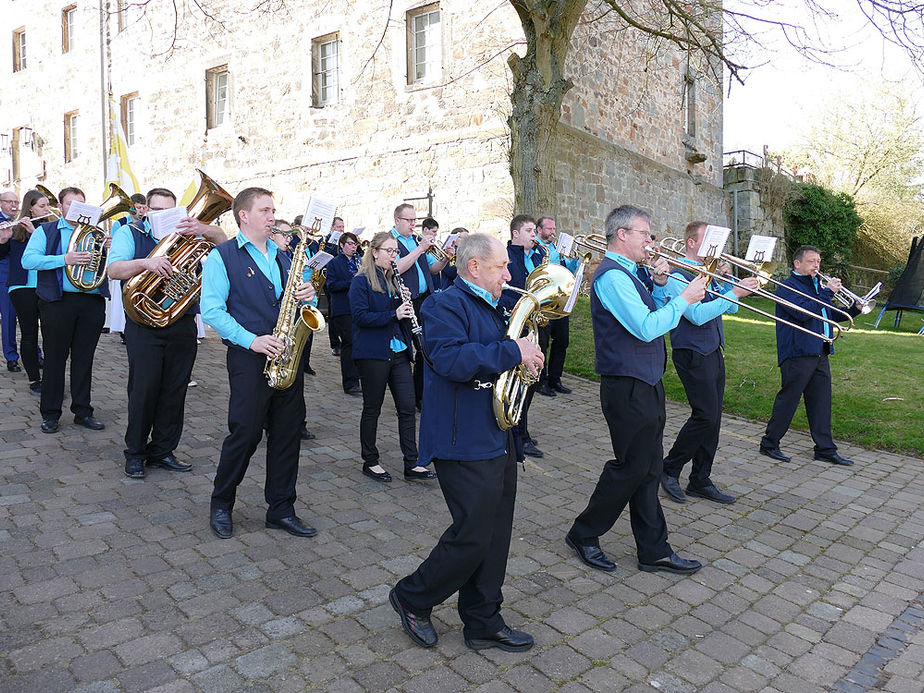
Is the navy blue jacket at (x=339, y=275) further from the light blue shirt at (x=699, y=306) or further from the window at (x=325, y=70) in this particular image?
the window at (x=325, y=70)

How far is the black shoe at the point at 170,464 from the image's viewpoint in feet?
18.0

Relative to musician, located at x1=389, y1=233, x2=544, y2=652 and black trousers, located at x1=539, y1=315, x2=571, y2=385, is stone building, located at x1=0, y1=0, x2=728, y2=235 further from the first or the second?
musician, located at x1=389, y1=233, x2=544, y2=652

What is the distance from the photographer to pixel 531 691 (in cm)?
296

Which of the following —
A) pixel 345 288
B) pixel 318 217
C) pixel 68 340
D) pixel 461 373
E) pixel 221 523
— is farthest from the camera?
pixel 345 288

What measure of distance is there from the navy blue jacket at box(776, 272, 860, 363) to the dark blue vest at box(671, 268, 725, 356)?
166cm

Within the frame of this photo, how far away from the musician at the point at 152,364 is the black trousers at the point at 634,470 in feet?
9.98

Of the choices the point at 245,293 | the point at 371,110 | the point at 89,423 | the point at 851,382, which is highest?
the point at 371,110

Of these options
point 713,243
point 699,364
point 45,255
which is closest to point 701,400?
point 699,364

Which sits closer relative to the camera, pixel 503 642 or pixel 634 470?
pixel 503 642

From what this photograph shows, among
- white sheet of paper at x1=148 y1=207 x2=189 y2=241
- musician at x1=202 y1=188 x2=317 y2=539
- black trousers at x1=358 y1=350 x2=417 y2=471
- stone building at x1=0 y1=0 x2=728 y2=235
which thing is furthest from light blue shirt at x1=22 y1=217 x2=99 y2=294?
stone building at x1=0 y1=0 x2=728 y2=235

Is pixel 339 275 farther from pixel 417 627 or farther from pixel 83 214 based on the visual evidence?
pixel 417 627

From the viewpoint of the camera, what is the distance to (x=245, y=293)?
4199mm

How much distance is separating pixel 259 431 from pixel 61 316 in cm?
293

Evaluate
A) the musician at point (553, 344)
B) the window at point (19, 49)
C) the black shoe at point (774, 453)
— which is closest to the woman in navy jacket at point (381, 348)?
the musician at point (553, 344)
